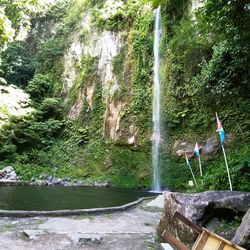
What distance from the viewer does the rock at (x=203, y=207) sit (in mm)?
5324

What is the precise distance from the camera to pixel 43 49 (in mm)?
26281

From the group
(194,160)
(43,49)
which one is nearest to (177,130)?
(194,160)

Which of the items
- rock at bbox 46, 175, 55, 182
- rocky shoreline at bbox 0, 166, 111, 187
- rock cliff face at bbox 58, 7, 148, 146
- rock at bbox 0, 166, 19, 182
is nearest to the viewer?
rocky shoreline at bbox 0, 166, 111, 187

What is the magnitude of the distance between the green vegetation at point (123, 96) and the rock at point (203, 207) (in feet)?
14.7

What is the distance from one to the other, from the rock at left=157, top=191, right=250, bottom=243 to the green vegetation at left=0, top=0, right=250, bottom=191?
14.7ft

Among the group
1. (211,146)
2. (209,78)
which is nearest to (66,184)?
(211,146)

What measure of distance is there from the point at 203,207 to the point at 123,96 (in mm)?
14283

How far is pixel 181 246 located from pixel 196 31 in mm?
12231

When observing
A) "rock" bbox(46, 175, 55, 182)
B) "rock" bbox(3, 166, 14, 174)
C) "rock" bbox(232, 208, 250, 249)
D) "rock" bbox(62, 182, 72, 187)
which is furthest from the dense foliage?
"rock" bbox(3, 166, 14, 174)

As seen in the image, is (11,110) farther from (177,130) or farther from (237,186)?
(237,186)

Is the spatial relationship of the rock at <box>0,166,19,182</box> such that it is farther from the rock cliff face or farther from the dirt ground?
the dirt ground

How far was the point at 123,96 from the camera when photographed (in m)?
19.3

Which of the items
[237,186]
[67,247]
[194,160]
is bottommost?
[67,247]

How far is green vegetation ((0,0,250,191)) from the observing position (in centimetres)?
1395
